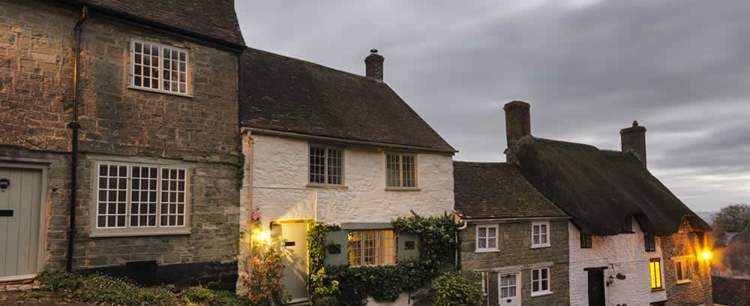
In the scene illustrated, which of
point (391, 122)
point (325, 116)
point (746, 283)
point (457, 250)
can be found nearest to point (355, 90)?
point (391, 122)

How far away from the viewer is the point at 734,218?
182ft

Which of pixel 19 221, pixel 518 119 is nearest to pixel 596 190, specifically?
pixel 518 119

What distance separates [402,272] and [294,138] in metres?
5.70

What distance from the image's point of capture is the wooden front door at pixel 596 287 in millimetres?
20923

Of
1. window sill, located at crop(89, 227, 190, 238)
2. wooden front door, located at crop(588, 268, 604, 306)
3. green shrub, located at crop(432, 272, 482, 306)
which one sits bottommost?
wooden front door, located at crop(588, 268, 604, 306)

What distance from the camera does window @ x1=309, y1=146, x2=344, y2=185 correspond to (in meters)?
14.3

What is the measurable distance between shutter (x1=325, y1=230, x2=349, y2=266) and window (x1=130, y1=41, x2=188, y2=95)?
5.78 meters

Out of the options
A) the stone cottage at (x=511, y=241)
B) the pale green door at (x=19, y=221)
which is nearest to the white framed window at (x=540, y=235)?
the stone cottage at (x=511, y=241)

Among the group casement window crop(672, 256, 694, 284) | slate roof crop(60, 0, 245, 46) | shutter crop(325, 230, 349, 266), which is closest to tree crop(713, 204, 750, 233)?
casement window crop(672, 256, 694, 284)

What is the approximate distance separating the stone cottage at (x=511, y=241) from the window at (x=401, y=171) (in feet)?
7.98

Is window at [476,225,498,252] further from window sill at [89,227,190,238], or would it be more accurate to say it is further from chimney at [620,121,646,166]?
chimney at [620,121,646,166]

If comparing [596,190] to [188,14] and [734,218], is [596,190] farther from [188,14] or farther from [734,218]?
[734,218]

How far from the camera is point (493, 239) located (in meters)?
18.5

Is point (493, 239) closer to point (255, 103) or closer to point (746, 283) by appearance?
point (255, 103)
